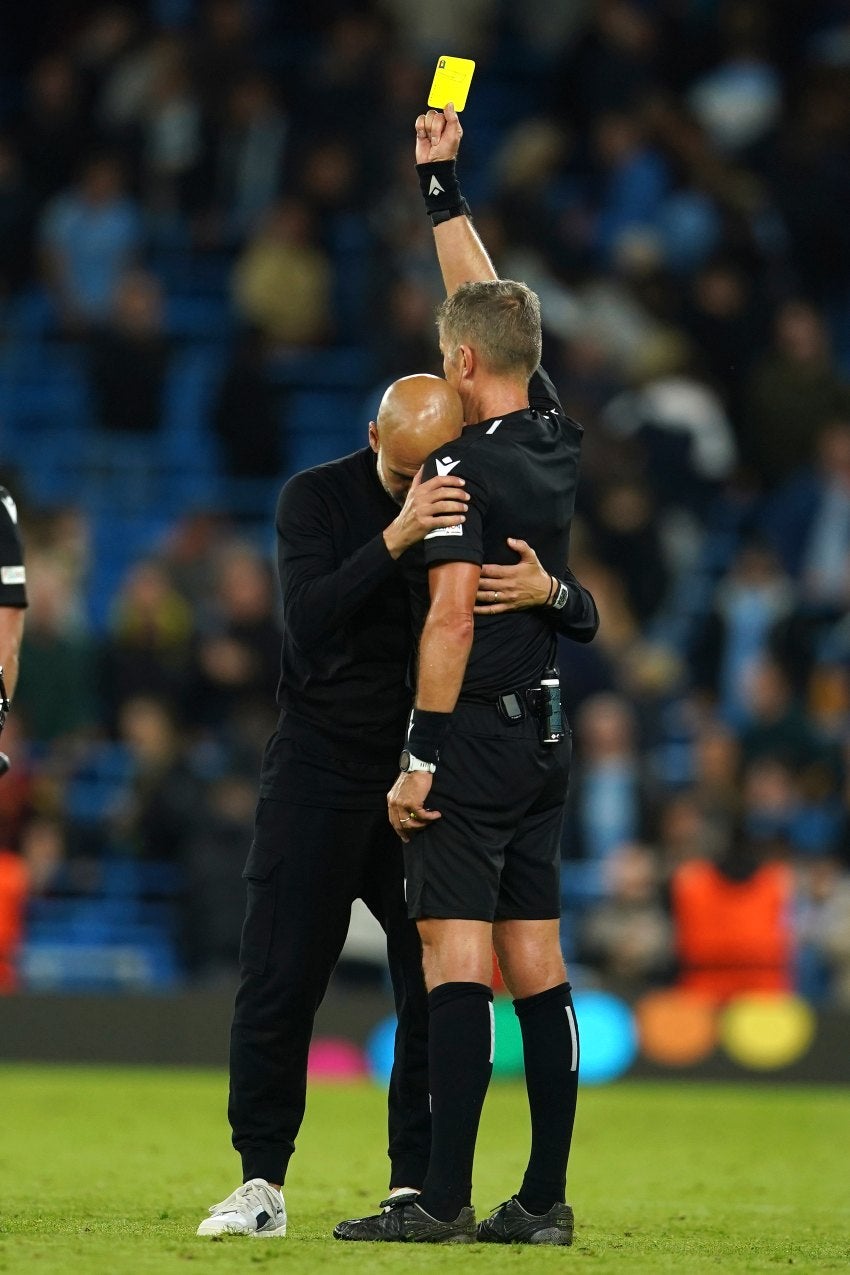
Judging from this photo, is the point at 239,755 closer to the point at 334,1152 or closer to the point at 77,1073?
the point at 77,1073

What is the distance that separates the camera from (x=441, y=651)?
5.20m

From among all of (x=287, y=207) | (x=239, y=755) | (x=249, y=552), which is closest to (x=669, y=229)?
(x=287, y=207)

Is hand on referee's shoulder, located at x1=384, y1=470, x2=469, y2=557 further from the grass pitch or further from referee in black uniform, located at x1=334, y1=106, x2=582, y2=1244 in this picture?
the grass pitch

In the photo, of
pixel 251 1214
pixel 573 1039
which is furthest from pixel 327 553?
pixel 251 1214

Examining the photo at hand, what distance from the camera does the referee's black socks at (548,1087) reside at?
5.37 m

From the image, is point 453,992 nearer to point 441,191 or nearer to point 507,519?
point 507,519

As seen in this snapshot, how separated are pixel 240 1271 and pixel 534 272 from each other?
10541 millimetres

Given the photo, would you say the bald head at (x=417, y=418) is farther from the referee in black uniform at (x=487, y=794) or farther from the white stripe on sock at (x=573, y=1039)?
the white stripe on sock at (x=573, y=1039)

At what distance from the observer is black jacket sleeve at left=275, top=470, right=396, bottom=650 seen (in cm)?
539

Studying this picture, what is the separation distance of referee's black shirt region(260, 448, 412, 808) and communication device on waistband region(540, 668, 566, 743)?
0.46 meters

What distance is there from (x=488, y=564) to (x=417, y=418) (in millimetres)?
393

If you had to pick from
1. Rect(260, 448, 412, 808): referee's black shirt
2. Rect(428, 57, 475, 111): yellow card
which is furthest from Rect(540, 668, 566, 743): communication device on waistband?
Rect(428, 57, 475, 111): yellow card

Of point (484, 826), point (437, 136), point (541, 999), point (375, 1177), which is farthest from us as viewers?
point (375, 1177)

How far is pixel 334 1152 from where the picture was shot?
26.7 ft
